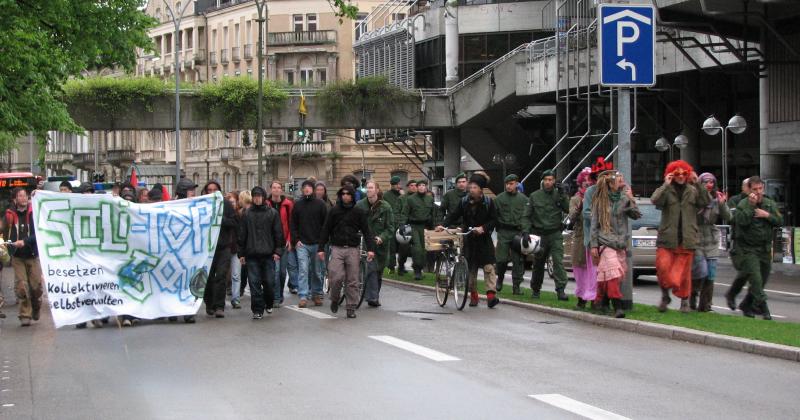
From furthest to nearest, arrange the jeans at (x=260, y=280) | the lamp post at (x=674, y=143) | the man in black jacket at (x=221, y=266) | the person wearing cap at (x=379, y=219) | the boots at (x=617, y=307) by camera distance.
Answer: the lamp post at (x=674, y=143) < the person wearing cap at (x=379, y=219) < the man in black jacket at (x=221, y=266) < the jeans at (x=260, y=280) < the boots at (x=617, y=307)

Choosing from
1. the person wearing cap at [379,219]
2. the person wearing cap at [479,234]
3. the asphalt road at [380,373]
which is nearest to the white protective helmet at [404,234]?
the person wearing cap at [379,219]

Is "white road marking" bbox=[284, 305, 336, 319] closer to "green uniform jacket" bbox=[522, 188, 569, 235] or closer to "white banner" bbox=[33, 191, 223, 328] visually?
"white banner" bbox=[33, 191, 223, 328]

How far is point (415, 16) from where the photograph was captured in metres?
53.7

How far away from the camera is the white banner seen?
1562 cm

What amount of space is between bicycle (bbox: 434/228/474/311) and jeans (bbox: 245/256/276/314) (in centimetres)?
243

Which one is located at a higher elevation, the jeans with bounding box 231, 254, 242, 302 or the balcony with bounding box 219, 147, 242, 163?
the balcony with bounding box 219, 147, 242, 163

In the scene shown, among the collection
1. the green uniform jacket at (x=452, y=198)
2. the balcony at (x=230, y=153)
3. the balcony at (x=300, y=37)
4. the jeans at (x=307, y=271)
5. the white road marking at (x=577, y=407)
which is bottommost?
the white road marking at (x=577, y=407)

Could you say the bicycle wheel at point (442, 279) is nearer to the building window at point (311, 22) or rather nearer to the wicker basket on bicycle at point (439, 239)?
the wicker basket on bicycle at point (439, 239)

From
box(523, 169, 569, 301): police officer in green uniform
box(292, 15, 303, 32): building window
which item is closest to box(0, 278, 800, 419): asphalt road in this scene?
box(523, 169, 569, 301): police officer in green uniform

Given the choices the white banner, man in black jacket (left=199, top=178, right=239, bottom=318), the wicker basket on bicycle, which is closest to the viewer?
the white banner

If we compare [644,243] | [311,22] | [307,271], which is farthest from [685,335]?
[311,22]

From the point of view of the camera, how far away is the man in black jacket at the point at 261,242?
55.0 ft

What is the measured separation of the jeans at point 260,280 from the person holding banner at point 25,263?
9.11 feet

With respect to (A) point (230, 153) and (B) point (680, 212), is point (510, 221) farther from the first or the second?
(A) point (230, 153)
